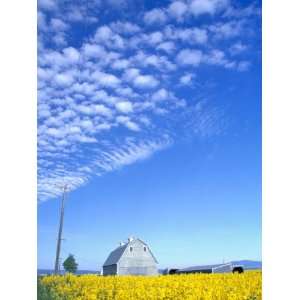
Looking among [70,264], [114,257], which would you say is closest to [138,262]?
[114,257]

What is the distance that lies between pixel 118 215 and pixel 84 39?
1064 mm

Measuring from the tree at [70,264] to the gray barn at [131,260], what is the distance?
18 centimetres

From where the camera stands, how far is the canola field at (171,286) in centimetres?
376

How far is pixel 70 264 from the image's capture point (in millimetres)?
3863

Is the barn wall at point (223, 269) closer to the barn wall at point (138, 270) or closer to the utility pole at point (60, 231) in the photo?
the barn wall at point (138, 270)

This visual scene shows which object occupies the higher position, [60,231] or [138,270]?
[60,231]

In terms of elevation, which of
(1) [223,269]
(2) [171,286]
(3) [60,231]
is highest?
(3) [60,231]

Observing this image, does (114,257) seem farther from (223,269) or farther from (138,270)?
(223,269)

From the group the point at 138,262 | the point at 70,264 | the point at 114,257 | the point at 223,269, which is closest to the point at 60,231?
the point at 70,264

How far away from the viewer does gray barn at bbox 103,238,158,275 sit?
3.78 metres

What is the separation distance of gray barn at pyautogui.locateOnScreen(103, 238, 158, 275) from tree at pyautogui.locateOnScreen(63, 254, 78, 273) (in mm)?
180

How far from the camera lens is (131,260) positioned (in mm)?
3824

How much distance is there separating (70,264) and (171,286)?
615 millimetres
